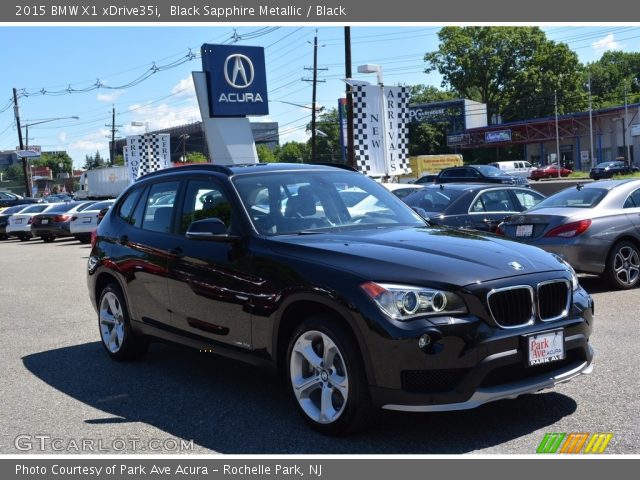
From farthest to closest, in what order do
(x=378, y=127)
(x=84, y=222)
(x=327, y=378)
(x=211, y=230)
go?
1. (x=84, y=222)
2. (x=378, y=127)
3. (x=211, y=230)
4. (x=327, y=378)

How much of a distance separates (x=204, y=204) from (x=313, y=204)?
2.88 ft

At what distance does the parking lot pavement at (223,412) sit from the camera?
4.54m

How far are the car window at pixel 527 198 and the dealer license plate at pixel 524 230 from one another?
218cm

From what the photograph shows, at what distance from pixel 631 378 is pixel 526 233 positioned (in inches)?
184

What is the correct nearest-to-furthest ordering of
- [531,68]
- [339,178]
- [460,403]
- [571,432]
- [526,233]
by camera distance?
[460,403] → [571,432] → [339,178] → [526,233] → [531,68]

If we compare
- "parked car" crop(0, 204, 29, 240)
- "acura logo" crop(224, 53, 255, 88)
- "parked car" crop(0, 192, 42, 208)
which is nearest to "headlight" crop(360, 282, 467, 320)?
"acura logo" crop(224, 53, 255, 88)

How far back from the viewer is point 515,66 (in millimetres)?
89750

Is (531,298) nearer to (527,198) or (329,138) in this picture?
(527,198)

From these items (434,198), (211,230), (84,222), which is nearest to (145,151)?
(84,222)

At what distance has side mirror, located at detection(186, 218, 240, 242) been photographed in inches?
211

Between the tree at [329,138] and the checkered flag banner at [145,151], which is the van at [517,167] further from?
the tree at [329,138]

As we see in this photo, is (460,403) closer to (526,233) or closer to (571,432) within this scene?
(571,432)
